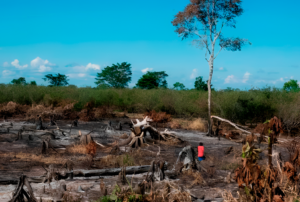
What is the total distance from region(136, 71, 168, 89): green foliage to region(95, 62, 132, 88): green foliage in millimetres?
2728

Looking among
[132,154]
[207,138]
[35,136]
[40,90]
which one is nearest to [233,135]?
[207,138]

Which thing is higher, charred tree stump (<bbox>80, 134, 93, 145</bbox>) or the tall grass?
the tall grass

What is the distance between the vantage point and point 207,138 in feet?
50.4

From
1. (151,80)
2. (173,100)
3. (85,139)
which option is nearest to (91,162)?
(85,139)

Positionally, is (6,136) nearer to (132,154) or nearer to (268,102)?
(132,154)

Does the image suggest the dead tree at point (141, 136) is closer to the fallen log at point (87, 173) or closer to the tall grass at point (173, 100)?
the fallen log at point (87, 173)

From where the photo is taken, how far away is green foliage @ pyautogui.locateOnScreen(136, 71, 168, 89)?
5047 centimetres

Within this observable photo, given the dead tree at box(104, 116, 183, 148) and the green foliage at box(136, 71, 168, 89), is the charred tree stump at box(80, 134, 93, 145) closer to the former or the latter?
the dead tree at box(104, 116, 183, 148)

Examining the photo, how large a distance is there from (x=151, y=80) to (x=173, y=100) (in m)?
26.3

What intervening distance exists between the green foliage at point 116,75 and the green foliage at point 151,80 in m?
2.73

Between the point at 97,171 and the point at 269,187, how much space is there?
14.9 feet

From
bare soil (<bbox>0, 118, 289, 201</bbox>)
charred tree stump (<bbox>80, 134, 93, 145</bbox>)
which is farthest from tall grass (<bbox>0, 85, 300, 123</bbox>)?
charred tree stump (<bbox>80, 134, 93, 145</bbox>)

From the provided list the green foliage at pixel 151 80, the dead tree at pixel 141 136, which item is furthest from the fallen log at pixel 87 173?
the green foliage at pixel 151 80

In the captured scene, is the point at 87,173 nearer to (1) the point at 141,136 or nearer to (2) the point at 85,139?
(2) the point at 85,139
